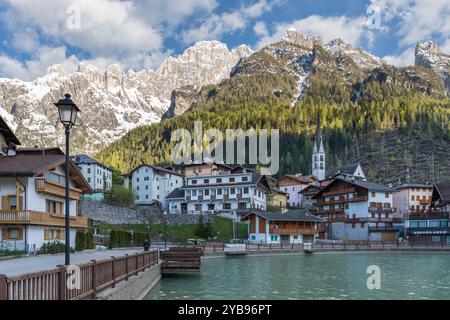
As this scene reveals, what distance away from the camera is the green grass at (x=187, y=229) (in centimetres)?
7775

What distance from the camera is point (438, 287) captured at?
31.6 metres

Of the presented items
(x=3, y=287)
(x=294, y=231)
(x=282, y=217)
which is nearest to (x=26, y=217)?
(x=3, y=287)

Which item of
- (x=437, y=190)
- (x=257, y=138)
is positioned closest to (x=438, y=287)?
(x=437, y=190)

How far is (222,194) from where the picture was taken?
332 ft

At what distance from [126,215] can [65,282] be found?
70711mm

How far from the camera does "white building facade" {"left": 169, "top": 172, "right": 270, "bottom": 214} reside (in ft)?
324

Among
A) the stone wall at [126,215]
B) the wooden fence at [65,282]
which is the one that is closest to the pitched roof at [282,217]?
the stone wall at [126,215]

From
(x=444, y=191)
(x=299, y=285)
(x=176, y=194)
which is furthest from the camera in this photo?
(x=176, y=194)

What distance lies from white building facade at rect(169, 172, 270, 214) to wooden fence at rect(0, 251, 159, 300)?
3099 inches

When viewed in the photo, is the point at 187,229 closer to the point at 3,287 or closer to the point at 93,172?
the point at 93,172

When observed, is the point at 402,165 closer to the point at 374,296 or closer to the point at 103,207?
the point at 103,207

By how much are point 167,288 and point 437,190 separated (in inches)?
3142

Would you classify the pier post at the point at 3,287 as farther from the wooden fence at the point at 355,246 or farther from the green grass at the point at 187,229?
the green grass at the point at 187,229

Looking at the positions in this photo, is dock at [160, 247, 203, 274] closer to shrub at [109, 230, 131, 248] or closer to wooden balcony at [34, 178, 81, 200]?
wooden balcony at [34, 178, 81, 200]
